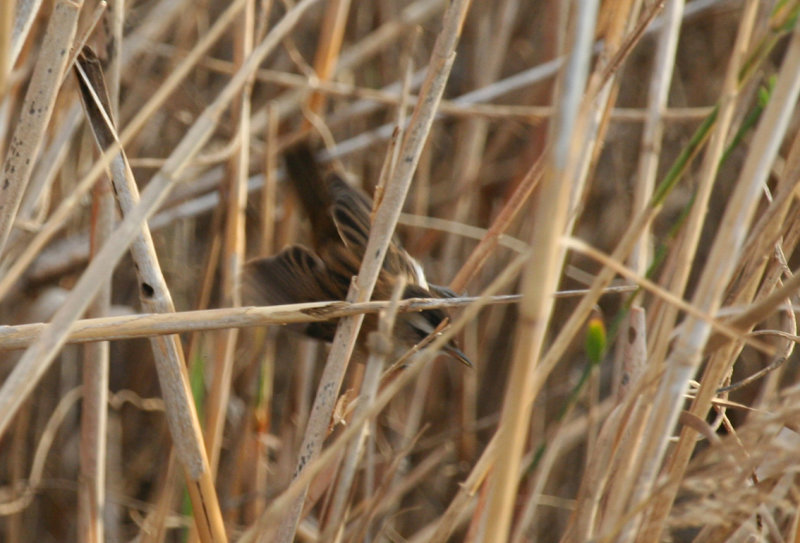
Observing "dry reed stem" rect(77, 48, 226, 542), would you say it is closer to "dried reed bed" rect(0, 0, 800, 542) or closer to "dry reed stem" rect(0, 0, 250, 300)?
"dried reed bed" rect(0, 0, 800, 542)

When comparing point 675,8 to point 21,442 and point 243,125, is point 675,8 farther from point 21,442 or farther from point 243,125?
point 21,442

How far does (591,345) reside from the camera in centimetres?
88

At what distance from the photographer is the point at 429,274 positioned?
236 centimetres

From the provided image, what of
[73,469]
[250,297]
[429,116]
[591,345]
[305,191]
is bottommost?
[73,469]

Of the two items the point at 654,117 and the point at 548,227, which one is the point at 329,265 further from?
the point at 548,227

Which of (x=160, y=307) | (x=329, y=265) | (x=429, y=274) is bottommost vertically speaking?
(x=429, y=274)

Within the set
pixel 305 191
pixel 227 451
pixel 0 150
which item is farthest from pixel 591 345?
pixel 227 451

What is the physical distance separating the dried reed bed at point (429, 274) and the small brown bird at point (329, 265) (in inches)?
2.7

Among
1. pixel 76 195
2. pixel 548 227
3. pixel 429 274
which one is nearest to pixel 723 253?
pixel 548 227

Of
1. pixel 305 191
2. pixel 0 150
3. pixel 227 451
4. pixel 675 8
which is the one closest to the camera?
pixel 675 8

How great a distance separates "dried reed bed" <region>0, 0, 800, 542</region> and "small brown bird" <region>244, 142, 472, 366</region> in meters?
0.07

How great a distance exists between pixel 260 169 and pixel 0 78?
5.74ft

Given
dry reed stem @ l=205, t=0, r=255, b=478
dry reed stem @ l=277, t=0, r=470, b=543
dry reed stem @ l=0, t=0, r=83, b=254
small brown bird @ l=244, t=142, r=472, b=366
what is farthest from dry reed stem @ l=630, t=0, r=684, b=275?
dry reed stem @ l=0, t=0, r=83, b=254

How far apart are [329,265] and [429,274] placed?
70 centimetres
